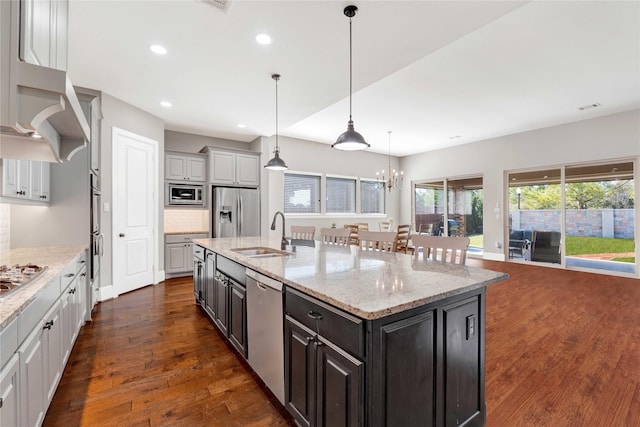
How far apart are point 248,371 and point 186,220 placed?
4.32 m

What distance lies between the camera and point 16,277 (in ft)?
5.00

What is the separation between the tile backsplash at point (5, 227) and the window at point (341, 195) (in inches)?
228

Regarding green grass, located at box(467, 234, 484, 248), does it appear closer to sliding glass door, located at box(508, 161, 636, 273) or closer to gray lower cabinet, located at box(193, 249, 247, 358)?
sliding glass door, located at box(508, 161, 636, 273)

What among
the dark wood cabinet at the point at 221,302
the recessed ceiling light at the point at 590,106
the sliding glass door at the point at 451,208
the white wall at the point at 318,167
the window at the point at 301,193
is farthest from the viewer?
the sliding glass door at the point at 451,208

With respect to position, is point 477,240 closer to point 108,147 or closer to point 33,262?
point 108,147

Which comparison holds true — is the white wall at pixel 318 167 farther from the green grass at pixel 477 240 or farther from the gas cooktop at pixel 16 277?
the gas cooktop at pixel 16 277

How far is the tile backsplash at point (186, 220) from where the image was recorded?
557cm

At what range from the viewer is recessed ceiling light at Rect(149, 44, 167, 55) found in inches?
110

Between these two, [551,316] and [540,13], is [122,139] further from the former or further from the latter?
[551,316]

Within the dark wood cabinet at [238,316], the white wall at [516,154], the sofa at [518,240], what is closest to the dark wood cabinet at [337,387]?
the dark wood cabinet at [238,316]

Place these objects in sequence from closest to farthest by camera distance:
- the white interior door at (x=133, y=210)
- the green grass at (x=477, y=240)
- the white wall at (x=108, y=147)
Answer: the white wall at (x=108, y=147) → the white interior door at (x=133, y=210) → the green grass at (x=477, y=240)

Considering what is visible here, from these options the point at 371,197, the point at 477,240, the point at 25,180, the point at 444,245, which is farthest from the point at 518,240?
the point at 25,180

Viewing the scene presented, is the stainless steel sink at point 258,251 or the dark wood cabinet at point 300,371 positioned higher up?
the stainless steel sink at point 258,251

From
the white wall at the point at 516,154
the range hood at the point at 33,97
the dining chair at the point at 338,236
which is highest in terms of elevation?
the white wall at the point at 516,154
